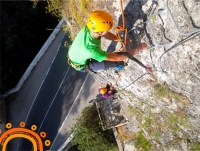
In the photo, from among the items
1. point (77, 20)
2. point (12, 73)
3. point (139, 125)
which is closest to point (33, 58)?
point (12, 73)

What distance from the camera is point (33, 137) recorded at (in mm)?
12594

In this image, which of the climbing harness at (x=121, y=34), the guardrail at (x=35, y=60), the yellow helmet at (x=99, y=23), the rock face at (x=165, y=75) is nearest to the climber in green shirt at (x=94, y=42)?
the yellow helmet at (x=99, y=23)

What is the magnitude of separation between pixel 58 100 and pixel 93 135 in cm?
442

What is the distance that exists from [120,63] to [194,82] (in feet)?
6.52

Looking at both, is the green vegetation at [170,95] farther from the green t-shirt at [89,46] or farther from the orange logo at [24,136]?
the orange logo at [24,136]

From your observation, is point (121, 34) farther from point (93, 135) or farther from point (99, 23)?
point (93, 135)

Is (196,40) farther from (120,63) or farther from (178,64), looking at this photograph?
(120,63)

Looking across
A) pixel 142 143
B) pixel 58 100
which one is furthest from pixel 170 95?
pixel 58 100

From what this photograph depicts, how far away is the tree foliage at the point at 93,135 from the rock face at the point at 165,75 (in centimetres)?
218

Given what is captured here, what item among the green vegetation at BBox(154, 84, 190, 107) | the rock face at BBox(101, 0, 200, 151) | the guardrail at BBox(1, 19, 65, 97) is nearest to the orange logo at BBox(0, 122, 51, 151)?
the guardrail at BBox(1, 19, 65, 97)

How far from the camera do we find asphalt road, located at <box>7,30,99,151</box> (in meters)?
13.4

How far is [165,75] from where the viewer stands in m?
5.65

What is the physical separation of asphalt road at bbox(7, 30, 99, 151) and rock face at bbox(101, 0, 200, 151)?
5.12 metres

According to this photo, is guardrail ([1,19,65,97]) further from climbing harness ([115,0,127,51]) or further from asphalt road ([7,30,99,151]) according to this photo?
climbing harness ([115,0,127,51])
